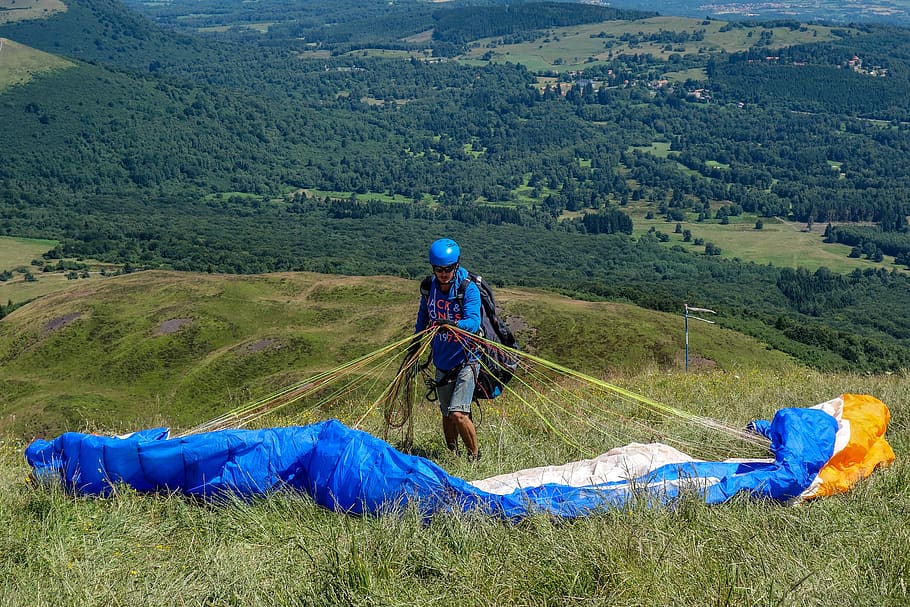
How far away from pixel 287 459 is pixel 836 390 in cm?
548

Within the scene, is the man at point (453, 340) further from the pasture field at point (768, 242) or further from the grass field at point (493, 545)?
the pasture field at point (768, 242)

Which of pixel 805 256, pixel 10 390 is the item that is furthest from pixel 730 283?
pixel 10 390

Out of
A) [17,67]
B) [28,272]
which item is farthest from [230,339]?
[17,67]

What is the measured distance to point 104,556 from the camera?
14.9ft

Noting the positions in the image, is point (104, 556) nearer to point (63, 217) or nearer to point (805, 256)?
point (805, 256)

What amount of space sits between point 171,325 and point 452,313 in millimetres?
43598

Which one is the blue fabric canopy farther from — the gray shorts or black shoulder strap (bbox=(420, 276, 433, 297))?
black shoulder strap (bbox=(420, 276, 433, 297))

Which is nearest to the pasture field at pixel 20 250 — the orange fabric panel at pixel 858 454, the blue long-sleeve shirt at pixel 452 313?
the blue long-sleeve shirt at pixel 452 313

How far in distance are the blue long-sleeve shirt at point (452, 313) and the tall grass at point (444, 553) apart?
6.06 ft

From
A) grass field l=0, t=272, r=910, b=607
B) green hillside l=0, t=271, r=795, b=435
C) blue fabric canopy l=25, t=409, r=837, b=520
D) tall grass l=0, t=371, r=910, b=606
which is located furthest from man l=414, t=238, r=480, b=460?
green hillside l=0, t=271, r=795, b=435

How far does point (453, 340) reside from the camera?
652cm

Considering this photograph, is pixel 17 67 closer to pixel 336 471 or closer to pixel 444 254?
pixel 444 254

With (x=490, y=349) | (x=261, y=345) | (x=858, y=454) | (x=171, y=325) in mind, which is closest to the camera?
(x=858, y=454)

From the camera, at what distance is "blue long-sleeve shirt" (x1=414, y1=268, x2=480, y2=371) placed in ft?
21.3
